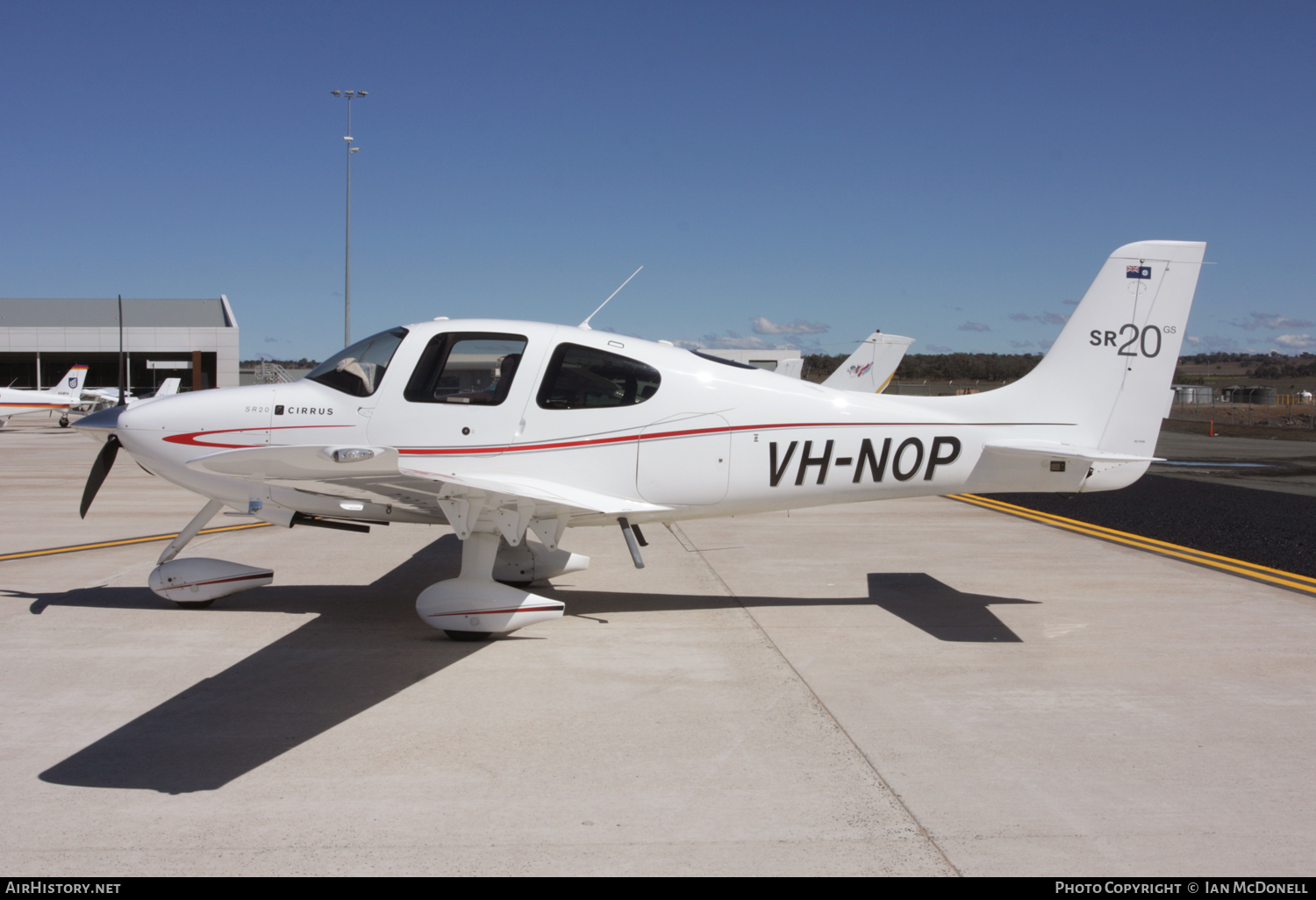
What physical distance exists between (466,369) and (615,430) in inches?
47.1

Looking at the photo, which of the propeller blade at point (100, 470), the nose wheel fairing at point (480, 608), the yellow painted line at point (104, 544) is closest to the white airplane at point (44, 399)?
the yellow painted line at point (104, 544)

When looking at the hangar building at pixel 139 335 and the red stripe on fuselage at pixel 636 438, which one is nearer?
the red stripe on fuselage at pixel 636 438

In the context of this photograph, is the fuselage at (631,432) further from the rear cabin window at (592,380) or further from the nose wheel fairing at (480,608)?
the nose wheel fairing at (480,608)

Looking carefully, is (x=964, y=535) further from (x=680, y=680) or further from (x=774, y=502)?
(x=680, y=680)

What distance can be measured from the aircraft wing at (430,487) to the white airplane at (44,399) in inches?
1249

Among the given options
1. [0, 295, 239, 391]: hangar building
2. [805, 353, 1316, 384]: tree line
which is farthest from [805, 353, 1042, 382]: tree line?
[0, 295, 239, 391]: hangar building

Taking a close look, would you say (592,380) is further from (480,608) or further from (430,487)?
(480,608)

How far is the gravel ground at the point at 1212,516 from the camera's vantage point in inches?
379

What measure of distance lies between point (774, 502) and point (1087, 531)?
251 inches

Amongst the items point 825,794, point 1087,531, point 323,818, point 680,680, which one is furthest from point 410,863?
point 1087,531

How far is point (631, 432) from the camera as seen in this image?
6.50m

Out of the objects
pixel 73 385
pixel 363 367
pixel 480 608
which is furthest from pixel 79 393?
pixel 480 608

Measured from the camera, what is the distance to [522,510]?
20.2 ft

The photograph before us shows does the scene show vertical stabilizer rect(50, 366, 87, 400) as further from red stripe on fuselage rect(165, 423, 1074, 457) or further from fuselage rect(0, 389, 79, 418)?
red stripe on fuselage rect(165, 423, 1074, 457)
